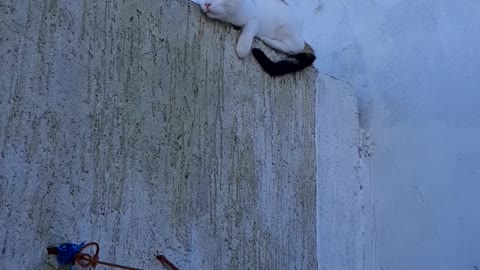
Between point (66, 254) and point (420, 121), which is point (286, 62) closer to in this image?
point (420, 121)

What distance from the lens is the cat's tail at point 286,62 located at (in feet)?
12.2


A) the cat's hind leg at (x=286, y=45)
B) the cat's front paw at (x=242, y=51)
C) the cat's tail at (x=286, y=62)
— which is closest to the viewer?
the cat's front paw at (x=242, y=51)

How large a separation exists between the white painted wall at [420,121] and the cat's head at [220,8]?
54.0 inches

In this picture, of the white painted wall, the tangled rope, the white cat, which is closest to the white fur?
the white cat

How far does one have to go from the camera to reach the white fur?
11.3 feet

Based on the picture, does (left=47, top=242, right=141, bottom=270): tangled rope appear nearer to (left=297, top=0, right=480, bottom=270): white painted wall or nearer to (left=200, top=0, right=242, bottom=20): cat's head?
(left=200, top=0, right=242, bottom=20): cat's head

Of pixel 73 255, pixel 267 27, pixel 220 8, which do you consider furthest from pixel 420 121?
pixel 73 255

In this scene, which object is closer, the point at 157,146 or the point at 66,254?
the point at 66,254

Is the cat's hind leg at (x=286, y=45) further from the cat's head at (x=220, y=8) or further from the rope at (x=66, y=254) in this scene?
the rope at (x=66, y=254)

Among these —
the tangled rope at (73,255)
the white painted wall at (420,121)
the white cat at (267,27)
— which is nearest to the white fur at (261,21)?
the white cat at (267,27)

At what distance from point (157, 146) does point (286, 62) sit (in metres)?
1.17

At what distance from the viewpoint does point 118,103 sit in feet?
9.40

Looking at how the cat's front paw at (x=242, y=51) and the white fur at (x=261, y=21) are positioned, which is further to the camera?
the cat's front paw at (x=242, y=51)

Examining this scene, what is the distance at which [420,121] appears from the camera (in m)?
4.21
